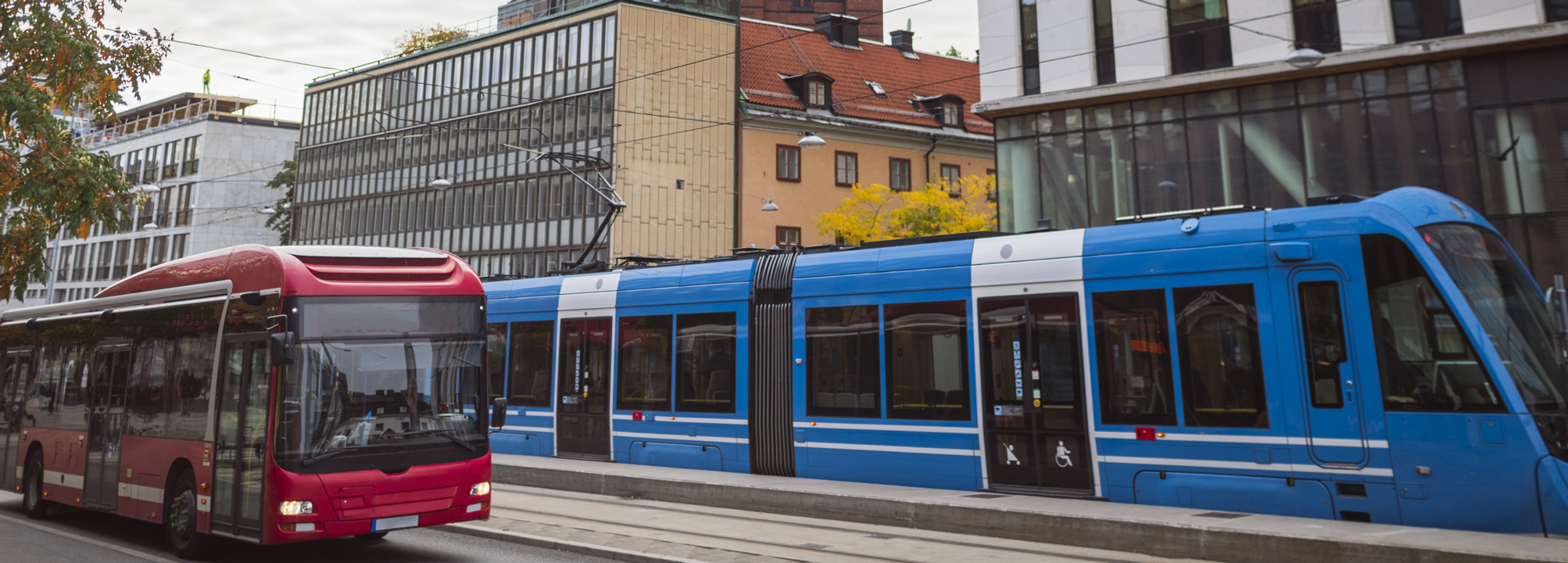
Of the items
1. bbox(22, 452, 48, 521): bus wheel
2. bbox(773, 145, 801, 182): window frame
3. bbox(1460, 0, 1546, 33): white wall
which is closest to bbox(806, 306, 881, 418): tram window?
bbox(22, 452, 48, 521): bus wheel

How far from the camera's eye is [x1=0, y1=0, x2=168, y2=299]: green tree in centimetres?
1005

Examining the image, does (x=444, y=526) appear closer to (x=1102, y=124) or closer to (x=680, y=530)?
(x=680, y=530)

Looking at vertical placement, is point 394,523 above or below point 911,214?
below

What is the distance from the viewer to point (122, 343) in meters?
11.1

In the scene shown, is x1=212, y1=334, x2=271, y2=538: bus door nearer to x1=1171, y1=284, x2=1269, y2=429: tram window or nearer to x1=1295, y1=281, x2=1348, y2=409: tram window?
x1=1171, y1=284, x2=1269, y2=429: tram window

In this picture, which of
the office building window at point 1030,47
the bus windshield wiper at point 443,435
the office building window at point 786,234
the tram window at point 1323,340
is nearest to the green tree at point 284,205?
the office building window at point 786,234

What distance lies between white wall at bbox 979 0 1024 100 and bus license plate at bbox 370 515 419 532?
682 inches

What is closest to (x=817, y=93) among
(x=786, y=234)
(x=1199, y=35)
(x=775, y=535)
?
(x=786, y=234)

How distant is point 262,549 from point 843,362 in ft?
21.3

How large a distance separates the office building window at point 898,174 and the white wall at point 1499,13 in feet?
80.7

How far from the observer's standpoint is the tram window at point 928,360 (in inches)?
465

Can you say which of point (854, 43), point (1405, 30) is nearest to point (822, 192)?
point (854, 43)

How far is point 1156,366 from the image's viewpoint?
10.4 metres

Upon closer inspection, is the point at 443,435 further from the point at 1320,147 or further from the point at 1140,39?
the point at 1140,39
